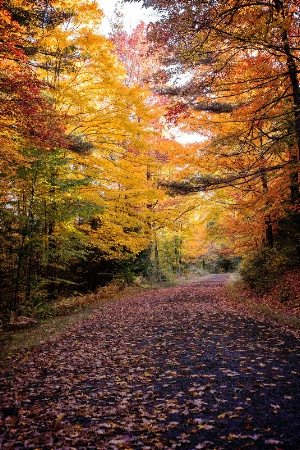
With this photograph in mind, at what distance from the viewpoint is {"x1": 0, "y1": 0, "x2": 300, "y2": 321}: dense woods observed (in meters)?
7.92

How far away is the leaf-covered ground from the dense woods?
202 inches

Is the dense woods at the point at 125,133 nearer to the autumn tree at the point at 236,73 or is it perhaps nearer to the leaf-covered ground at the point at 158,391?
the autumn tree at the point at 236,73

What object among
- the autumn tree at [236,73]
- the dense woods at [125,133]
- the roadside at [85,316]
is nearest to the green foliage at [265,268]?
the dense woods at [125,133]

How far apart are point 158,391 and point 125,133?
12.2 m

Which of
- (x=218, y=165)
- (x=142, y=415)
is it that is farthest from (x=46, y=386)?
(x=218, y=165)

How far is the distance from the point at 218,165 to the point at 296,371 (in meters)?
10.3

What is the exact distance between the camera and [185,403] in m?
4.38

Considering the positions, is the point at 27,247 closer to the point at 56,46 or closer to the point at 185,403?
the point at 56,46

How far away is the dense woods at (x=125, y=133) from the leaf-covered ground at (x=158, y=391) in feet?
16.8

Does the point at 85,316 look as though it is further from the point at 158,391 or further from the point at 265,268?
the point at 265,268

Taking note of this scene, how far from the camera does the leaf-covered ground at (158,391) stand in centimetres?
362

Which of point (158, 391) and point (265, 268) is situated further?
point (265, 268)

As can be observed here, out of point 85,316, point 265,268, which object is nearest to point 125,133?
point 85,316

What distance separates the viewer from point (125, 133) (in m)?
15.0
